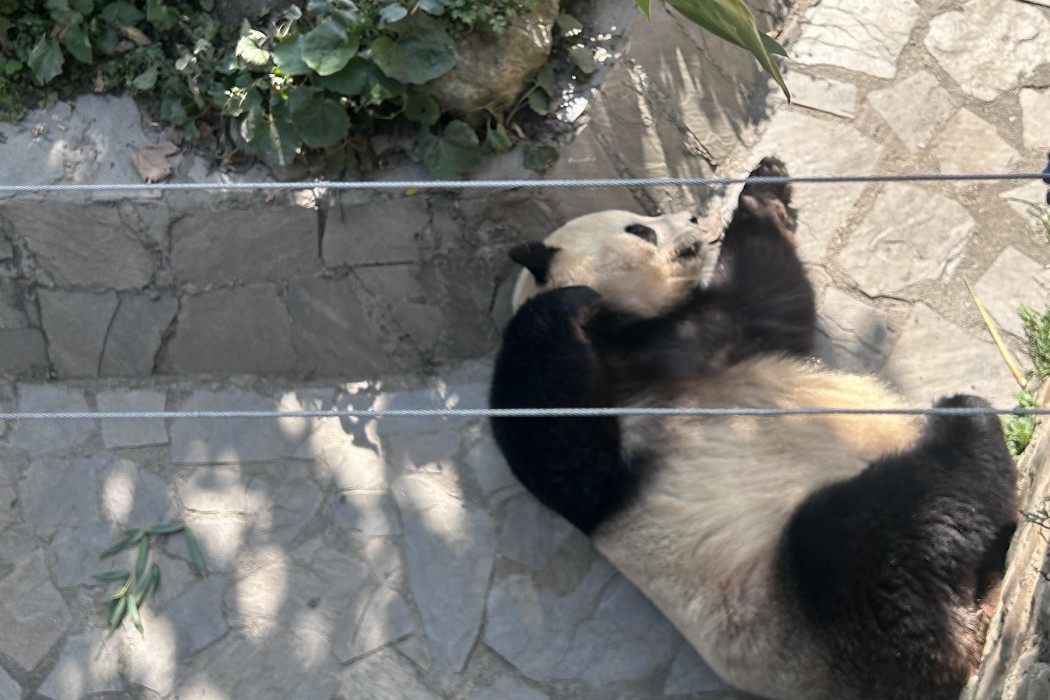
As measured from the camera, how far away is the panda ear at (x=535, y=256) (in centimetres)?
355

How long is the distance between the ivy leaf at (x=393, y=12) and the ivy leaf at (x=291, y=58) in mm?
343

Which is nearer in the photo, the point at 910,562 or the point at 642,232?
the point at 910,562

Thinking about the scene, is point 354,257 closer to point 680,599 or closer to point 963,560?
point 680,599

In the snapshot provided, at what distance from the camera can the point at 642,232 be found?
12.0ft

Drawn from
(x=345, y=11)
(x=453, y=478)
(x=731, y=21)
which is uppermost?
(x=731, y=21)

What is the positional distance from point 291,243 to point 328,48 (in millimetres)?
767

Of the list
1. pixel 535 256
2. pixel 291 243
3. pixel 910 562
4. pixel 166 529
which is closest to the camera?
pixel 910 562

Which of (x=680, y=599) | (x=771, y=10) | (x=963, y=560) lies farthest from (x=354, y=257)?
(x=963, y=560)

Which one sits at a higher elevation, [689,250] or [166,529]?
[689,250]

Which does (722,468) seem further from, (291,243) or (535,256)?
(291,243)

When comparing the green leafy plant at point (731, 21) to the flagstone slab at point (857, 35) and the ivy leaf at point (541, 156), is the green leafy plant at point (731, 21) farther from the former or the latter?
the flagstone slab at point (857, 35)

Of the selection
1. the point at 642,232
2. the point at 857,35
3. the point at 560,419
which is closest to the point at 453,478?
the point at 560,419

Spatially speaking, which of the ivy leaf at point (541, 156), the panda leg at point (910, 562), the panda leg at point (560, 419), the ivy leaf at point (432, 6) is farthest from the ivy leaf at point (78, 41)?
the panda leg at point (910, 562)

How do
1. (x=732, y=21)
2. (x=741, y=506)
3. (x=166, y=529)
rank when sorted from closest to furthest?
1. (x=732, y=21)
2. (x=741, y=506)
3. (x=166, y=529)
